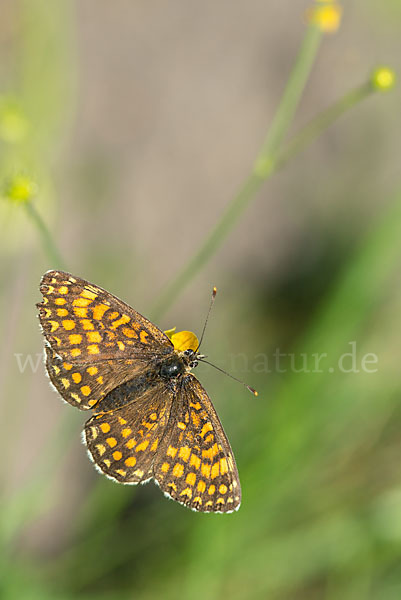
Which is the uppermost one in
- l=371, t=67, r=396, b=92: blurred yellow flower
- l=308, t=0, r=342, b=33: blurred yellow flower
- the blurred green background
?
l=308, t=0, r=342, b=33: blurred yellow flower

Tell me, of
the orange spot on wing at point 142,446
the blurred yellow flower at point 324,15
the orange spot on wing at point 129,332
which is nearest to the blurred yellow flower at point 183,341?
the orange spot on wing at point 129,332

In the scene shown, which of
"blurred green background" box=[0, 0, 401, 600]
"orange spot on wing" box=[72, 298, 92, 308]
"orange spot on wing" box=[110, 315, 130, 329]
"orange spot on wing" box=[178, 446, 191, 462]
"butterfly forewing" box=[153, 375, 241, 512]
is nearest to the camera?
"butterfly forewing" box=[153, 375, 241, 512]

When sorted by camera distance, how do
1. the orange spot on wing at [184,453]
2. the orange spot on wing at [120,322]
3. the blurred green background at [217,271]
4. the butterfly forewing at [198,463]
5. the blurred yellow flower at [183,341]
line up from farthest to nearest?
1. the blurred green background at [217,271]
2. the blurred yellow flower at [183,341]
3. the orange spot on wing at [120,322]
4. the orange spot on wing at [184,453]
5. the butterfly forewing at [198,463]

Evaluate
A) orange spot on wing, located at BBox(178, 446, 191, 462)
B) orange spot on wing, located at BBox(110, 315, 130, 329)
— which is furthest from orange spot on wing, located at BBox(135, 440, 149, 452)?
orange spot on wing, located at BBox(110, 315, 130, 329)

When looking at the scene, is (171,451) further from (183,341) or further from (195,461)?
(183,341)

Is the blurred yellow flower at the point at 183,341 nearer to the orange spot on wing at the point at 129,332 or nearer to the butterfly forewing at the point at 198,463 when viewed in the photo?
the orange spot on wing at the point at 129,332

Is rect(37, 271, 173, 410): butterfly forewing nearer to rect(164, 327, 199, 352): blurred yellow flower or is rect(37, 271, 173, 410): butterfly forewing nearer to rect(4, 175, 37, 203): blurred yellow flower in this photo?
rect(164, 327, 199, 352): blurred yellow flower

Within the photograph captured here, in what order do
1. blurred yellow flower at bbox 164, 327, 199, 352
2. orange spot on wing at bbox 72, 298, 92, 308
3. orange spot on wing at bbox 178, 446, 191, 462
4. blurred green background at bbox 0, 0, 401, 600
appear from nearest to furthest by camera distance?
1. orange spot on wing at bbox 178, 446, 191, 462
2. orange spot on wing at bbox 72, 298, 92, 308
3. blurred yellow flower at bbox 164, 327, 199, 352
4. blurred green background at bbox 0, 0, 401, 600
